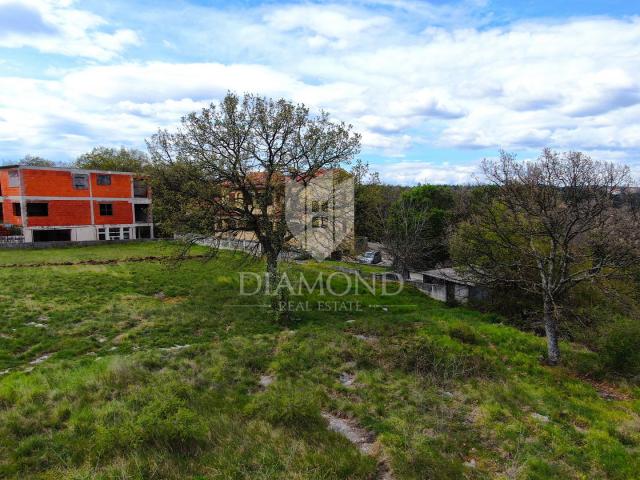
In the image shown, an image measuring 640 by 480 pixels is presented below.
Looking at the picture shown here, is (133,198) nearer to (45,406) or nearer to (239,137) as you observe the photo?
(239,137)

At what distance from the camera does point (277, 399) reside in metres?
8.15

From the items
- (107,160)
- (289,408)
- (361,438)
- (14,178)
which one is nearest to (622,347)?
(361,438)

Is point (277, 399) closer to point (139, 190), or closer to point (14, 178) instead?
point (14, 178)

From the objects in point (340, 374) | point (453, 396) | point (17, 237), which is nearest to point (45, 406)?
point (340, 374)

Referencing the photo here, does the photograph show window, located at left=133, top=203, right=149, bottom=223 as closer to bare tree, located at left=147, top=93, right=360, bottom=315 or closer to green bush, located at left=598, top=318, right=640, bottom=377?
bare tree, located at left=147, top=93, right=360, bottom=315

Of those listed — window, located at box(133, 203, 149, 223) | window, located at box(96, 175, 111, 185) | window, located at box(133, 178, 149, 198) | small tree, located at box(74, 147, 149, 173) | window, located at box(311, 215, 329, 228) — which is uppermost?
small tree, located at box(74, 147, 149, 173)

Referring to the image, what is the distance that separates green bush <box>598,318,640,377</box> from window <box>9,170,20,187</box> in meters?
46.2

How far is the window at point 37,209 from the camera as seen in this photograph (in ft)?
121

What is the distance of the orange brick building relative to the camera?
37.0 m

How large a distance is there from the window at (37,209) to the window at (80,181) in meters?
3.49

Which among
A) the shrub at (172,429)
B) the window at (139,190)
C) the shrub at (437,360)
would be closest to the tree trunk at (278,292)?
the shrub at (437,360)

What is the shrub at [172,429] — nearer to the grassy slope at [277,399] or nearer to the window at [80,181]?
the grassy slope at [277,399]

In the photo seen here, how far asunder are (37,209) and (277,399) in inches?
1591

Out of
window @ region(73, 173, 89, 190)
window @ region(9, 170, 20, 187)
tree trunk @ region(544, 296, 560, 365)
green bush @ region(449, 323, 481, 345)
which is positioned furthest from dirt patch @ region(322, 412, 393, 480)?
window @ region(73, 173, 89, 190)
